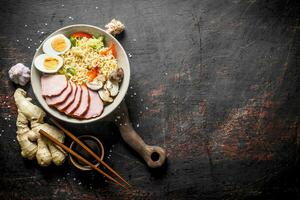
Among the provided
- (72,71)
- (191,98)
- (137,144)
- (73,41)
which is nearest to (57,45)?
(73,41)

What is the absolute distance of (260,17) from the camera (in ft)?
14.1

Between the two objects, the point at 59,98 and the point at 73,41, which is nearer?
the point at 59,98

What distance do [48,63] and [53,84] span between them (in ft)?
0.65

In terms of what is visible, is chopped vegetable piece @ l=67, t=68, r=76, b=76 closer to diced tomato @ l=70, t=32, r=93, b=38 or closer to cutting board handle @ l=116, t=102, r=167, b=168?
diced tomato @ l=70, t=32, r=93, b=38

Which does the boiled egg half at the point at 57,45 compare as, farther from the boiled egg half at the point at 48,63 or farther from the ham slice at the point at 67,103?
the ham slice at the point at 67,103

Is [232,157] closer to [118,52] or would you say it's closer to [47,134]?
[118,52]

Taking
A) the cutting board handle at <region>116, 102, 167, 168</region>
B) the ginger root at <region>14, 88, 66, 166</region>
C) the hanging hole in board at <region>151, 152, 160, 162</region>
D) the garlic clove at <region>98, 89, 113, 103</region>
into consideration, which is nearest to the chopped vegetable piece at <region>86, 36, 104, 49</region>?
the garlic clove at <region>98, 89, 113, 103</region>

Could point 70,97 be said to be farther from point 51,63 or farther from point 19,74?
point 19,74

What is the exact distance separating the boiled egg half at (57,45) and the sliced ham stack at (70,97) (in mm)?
219

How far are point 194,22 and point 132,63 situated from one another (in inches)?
27.8

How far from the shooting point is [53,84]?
382 centimetres

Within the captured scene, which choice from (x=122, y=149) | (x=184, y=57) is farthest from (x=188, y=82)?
(x=122, y=149)

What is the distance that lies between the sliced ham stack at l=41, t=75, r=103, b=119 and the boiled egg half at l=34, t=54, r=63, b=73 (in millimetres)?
64

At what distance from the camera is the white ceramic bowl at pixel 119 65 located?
12.5 ft
